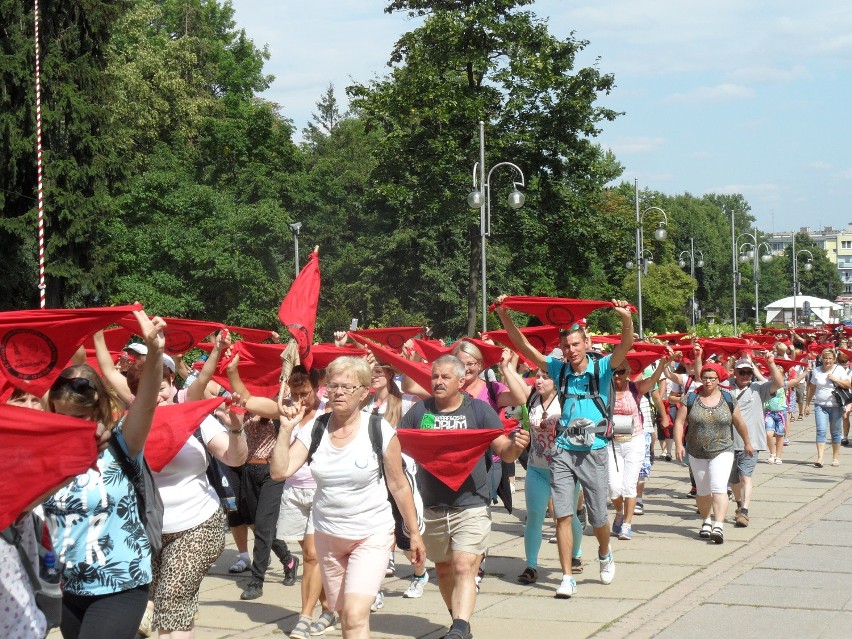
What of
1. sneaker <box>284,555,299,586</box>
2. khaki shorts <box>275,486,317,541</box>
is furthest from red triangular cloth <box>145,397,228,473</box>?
sneaker <box>284,555,299,586</box>

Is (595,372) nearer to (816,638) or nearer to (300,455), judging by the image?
(816,638)

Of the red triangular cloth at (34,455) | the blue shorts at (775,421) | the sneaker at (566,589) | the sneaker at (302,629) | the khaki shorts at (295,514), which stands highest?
the red triangular cloth at (34,455)

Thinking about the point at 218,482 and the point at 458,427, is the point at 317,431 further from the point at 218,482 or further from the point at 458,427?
the point at 218,482

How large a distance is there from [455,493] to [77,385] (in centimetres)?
335

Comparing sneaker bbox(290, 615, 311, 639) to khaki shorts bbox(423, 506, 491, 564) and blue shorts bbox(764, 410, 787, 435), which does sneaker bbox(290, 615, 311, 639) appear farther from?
blue shorts bbox(764, 410, 787, 435)

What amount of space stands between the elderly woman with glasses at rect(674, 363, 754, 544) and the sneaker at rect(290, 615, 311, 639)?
17.1ft

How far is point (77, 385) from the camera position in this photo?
4.62m

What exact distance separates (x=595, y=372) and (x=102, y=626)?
212 inches

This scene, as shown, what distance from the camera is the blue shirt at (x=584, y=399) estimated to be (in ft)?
30.5

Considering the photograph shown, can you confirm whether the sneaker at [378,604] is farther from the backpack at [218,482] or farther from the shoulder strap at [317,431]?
the shoulder strap at [317,431]

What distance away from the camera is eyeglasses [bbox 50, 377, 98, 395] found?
4617 millimetres

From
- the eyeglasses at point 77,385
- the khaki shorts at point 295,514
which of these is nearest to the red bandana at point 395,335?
the khaki shorts at point 295,514

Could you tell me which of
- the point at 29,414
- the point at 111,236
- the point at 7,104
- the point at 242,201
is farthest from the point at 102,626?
the point at 242,201

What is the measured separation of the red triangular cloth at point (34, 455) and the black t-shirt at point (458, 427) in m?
3.65
